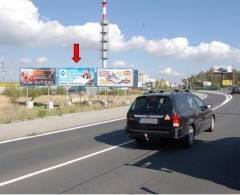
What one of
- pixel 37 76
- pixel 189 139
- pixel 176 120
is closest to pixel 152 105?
pixel 176 120

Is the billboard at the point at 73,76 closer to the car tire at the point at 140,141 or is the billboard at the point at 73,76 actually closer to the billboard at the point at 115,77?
the billboard at the point at 115,77

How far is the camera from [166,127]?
1121 centimetres

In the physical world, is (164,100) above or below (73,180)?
above

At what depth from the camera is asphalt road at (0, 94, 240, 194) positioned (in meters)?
7.12

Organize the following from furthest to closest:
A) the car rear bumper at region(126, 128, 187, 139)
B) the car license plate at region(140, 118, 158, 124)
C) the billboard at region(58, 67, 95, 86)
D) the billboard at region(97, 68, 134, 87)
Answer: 1. the billboard at region(97, 68, 134, 87)
2. the billboard at region(58, 67, 95, 86)
3. the car license plate at region(140, 118, 158, 124)
4. the car rear bumper at region(126, 128, 187, 139)

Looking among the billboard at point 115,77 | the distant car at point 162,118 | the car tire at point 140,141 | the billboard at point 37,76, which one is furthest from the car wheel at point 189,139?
the billboard at point 115,77

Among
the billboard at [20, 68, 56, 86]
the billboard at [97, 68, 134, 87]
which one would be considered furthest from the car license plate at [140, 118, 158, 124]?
the billboard at [97, 68, 134, 87]

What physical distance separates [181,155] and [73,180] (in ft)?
11.7

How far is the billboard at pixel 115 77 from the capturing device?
39375 millimetres

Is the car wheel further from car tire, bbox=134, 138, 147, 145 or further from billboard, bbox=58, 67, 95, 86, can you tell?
billboard, bbox=58, 67, 95, 86

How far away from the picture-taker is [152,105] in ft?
38.3

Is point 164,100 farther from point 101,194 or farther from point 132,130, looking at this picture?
point 101,194

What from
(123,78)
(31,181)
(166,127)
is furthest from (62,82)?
(31,181)

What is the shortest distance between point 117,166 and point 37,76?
29.4 metres
